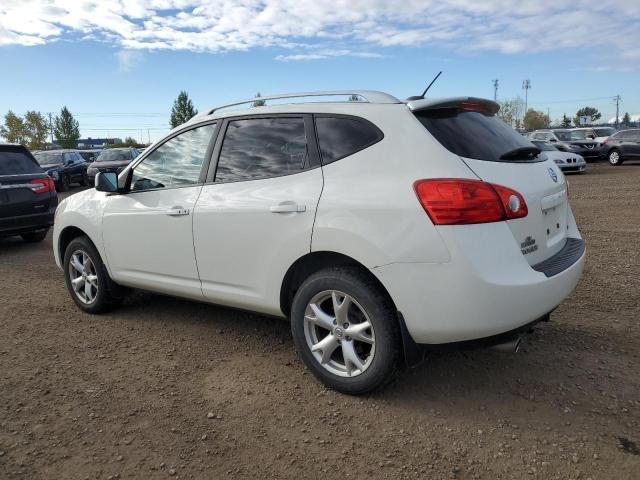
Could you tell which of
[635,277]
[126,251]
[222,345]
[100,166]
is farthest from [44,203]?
[100,166]

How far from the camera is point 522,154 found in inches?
127

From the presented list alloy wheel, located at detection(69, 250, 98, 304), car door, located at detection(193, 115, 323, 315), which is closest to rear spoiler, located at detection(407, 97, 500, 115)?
car door, located at detection(193, 115, 323, 315)

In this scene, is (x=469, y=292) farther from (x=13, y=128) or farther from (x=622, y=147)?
(x=13, y=128)

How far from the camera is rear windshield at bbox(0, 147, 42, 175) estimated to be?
8211 millimetres

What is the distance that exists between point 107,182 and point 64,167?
62.7 feet

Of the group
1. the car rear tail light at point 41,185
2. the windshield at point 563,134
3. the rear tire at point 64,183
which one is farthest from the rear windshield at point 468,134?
the windshield at point 563,134

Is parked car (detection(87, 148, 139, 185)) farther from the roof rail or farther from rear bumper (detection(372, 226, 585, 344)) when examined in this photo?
rear bumper (detection(372, 226, 585, 344))

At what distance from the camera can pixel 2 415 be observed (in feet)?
10.0

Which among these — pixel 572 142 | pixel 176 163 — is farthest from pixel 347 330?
pixel 572 142

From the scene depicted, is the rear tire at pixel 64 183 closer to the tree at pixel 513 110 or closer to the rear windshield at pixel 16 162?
the rear windshield at pixel 16 162

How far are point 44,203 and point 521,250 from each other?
7.90 metres

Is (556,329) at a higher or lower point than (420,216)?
lower

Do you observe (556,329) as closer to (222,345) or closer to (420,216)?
(420,216)

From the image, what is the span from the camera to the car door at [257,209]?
3.22m
